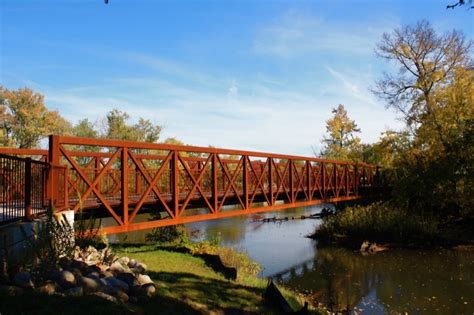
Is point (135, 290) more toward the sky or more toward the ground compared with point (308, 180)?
more toward the ground

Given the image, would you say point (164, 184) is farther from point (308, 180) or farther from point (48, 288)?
point (48, 288)

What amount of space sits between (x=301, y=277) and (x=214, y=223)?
15596 millimetres

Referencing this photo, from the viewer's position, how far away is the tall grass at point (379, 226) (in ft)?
70.3

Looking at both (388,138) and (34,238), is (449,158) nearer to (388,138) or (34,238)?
(388,138)

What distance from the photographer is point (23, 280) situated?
219 inches

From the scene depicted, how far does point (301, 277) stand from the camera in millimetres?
15086

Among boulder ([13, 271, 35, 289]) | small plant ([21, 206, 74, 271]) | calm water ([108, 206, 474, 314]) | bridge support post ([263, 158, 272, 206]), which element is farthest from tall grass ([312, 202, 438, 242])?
boulder ([13, 271, 35, 289])

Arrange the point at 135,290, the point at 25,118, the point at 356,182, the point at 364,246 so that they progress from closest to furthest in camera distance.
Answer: the point at 135,290, the point at 364,246, the point at 356,182, the point at 25,118

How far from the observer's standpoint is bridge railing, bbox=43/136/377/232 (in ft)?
34.1

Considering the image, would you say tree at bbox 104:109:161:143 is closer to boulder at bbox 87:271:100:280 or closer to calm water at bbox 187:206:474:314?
calm water at bbox 187:206:474:314

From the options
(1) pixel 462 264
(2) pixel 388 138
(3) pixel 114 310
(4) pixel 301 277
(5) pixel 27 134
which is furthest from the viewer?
(5) pixel 27 134

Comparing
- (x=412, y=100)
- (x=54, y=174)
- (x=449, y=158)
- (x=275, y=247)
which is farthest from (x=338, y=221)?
(x=54, y=174)

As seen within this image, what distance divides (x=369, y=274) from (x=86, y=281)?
12.1 meters

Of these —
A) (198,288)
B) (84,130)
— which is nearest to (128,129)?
(84,130)
